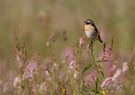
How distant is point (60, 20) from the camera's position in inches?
466

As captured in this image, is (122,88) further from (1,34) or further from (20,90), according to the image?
(1,34)

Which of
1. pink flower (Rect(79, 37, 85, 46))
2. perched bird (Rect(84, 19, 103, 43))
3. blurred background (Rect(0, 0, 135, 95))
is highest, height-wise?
pink flower (Rect(79, 37, 85, 46))

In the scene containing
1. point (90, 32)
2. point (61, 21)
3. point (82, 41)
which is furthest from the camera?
point (61, 21)

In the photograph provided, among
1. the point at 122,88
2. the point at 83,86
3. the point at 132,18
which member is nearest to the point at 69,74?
the point at 83,86

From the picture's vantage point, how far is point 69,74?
14.2ft

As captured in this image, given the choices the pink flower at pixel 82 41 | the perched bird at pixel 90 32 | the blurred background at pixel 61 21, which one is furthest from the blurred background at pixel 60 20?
the pink flower at pixel 82 41

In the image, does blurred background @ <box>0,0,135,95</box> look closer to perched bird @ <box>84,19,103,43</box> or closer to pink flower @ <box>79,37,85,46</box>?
perched bird @ <box>84,19,103,43</box>

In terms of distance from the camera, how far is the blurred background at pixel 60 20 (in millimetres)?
9680

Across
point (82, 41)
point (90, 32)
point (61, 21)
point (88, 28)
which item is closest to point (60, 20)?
point (61, 21)

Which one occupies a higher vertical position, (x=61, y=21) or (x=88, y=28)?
(x=88, y=28)

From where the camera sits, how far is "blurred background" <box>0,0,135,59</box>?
9680 mm

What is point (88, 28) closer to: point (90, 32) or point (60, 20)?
point (90, 32)

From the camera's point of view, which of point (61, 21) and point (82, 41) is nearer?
point (82, 41)

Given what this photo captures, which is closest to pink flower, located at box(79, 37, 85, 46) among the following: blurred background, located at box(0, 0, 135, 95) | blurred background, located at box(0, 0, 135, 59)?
blurred background, located at box(0, 0, 135, 95)
